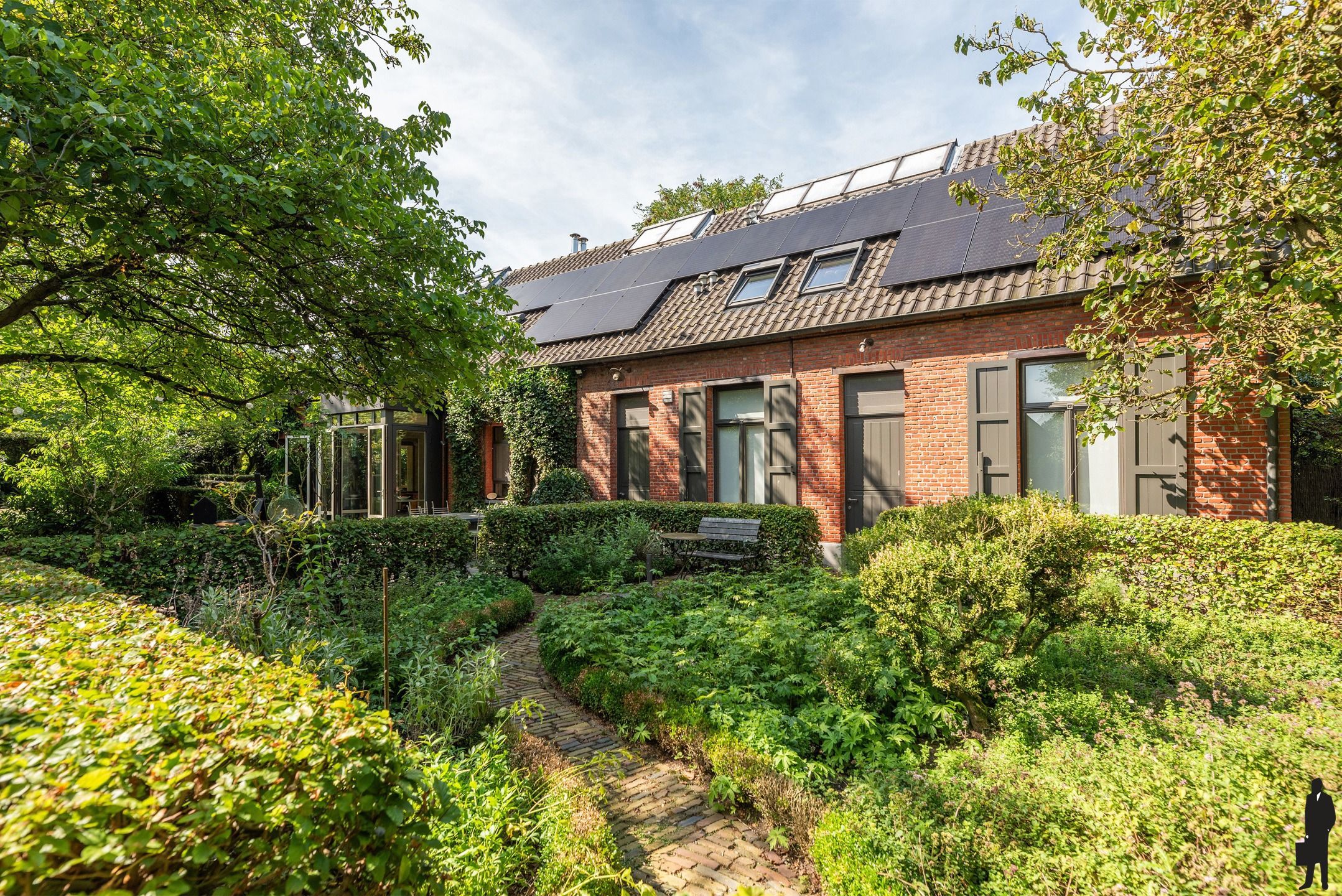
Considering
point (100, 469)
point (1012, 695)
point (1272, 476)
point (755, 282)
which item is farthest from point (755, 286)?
point (100, 469)

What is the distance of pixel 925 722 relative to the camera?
411 centimetres

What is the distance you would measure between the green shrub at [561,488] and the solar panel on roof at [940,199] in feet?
25.8

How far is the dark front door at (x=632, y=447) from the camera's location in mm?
13133

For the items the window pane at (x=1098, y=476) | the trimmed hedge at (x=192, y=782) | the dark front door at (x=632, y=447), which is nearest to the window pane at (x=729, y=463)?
the dark front door at (x=632, y=447)

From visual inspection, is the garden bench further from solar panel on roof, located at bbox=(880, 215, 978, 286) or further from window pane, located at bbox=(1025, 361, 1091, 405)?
solar panel on roof, located at bbox=(880, 215, 978, 286)

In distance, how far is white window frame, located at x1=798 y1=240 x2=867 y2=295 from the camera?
11.0m

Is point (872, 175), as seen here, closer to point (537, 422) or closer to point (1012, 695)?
point (537, 422)

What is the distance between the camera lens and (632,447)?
13.4 metres

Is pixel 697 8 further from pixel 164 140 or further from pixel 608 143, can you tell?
pixel 164 140

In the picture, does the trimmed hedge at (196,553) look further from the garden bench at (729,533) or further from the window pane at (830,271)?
the window pane at (830,271)

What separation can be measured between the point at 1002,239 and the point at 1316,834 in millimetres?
9017

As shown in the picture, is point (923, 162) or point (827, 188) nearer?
point (923, 162)


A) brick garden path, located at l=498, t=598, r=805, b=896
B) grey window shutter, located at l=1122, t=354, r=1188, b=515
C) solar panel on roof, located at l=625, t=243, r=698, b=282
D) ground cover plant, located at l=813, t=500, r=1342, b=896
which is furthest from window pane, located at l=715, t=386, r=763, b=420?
brick garden path, located at l=498, t=598, r=805, b=896

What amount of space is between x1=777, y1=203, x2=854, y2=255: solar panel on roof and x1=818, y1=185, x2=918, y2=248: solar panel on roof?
0.14 metres
